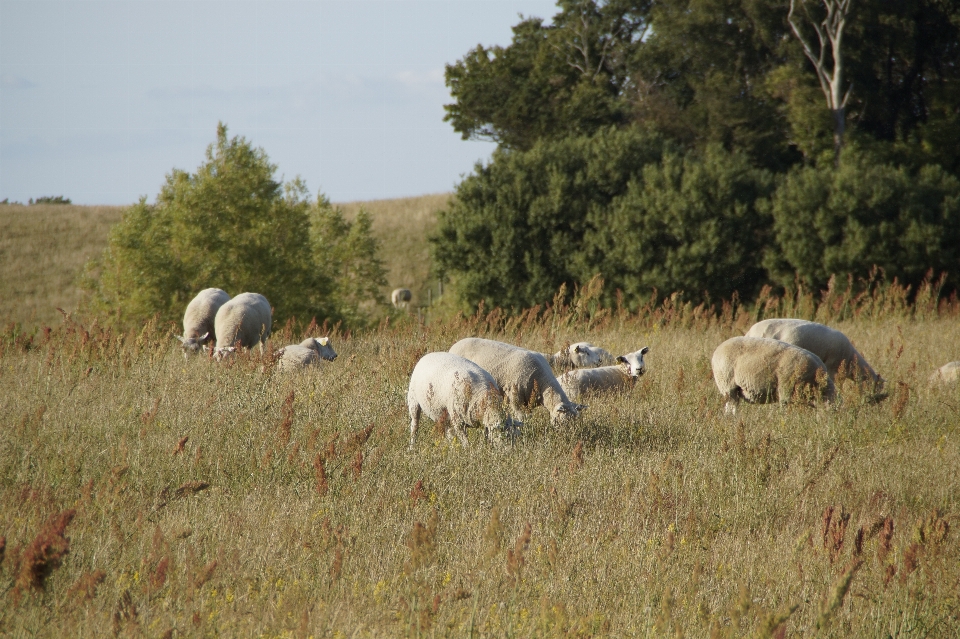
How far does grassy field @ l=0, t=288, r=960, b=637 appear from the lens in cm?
384

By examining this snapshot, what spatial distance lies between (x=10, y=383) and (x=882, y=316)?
13.2m

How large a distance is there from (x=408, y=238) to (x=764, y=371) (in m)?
37.6

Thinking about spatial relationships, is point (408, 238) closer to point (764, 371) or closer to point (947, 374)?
point (947, 374)

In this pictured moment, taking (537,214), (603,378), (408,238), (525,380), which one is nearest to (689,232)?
(537,214)

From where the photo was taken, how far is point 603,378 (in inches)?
353

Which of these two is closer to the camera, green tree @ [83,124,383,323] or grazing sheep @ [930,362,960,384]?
grazing sheep @ [930,362,960,384]

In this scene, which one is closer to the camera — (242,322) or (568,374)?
(568,374)

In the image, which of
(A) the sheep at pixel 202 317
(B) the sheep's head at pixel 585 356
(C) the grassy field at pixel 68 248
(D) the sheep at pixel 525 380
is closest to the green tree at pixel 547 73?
(C) the grassy field at pixel 68 248

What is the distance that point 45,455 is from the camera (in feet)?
19.9

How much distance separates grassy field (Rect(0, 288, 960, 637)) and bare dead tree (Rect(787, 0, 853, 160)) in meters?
20.5

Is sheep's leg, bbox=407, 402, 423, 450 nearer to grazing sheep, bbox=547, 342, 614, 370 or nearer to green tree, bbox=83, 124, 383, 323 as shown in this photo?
grazing sheep, bbox=547, 342, 614, 370

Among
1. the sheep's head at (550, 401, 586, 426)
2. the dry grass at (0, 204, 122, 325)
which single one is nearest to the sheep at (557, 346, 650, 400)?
the sheep's head at (550, 401, 586, 426)

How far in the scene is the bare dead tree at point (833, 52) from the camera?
87.5 ft

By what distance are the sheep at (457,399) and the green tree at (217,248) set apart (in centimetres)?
1870
